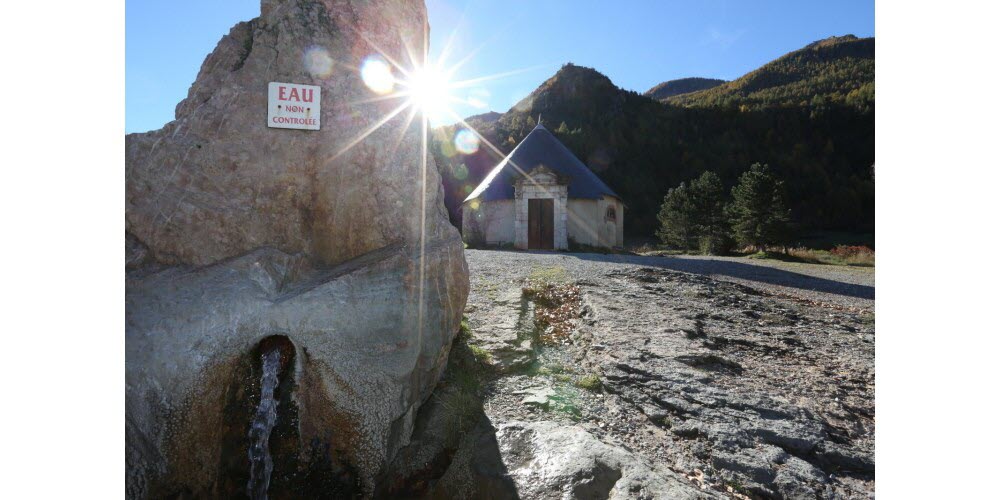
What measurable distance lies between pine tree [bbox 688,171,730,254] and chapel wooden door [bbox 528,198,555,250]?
6288 mm

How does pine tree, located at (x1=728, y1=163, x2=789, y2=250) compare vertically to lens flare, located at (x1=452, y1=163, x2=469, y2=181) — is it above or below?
below

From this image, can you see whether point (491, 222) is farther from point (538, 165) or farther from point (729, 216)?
point (729, 216)

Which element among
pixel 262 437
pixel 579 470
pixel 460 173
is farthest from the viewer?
pixel 460 173

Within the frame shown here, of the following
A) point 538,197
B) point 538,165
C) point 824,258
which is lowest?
point 824,258

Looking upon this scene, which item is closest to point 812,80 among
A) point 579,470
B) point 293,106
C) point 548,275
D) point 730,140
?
point 730,140

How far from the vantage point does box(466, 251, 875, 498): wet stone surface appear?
228 cm

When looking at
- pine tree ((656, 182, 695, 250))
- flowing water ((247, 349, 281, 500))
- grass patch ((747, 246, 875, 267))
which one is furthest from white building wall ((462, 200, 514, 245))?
flowing water ((247, 349, 281, 500))

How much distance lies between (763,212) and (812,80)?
51.4m

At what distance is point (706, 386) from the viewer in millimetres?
3020

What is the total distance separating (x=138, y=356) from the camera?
7.27ft

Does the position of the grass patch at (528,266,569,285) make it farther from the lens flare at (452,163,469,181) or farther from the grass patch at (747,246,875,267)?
the lens flare at (452,163,469,181)

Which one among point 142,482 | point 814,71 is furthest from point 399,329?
point 814,71

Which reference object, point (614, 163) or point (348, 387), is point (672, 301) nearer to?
point (348, 387)

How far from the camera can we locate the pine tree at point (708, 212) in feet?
63.0
